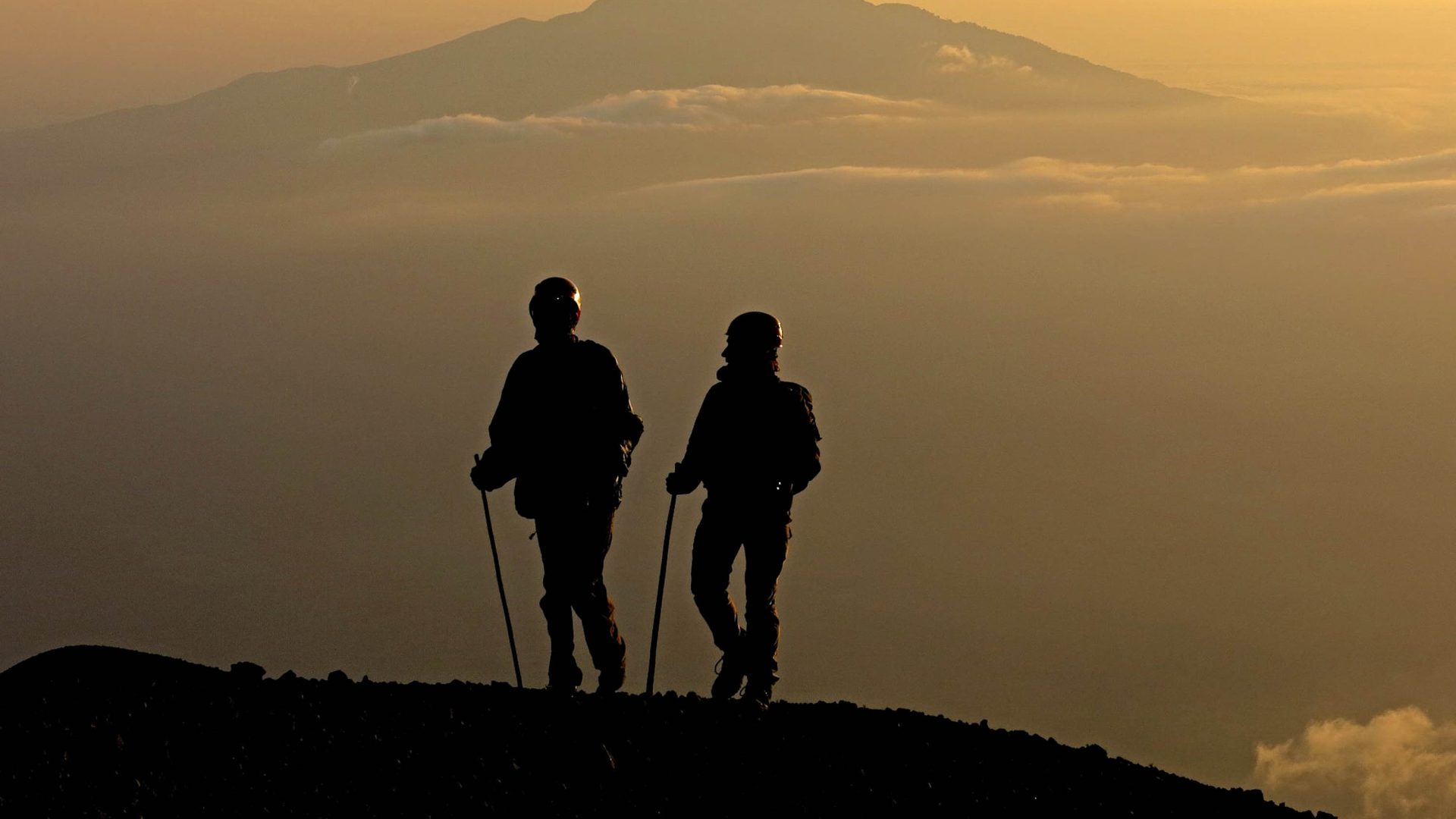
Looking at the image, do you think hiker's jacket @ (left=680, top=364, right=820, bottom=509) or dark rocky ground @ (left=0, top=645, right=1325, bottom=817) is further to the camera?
hiker's jacket @ (left=680, top=364, right=820, bottom=509)

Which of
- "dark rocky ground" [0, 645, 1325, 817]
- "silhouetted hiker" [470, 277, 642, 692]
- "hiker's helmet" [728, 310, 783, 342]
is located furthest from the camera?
"silhouetted hiker" [470, 277, 642, 692]

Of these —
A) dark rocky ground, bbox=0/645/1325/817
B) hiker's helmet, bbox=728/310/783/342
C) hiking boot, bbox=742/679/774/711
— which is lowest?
dark rocky ground, bbox=0/645/1325/817

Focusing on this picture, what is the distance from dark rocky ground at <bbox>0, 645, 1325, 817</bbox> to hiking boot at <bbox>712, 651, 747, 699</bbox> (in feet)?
0.99

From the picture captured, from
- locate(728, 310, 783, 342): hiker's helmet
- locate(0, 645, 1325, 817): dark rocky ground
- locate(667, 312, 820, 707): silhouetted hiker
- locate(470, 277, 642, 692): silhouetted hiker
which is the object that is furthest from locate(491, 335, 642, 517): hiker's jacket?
locate(0, 645, 1325, 817): dark rocky ground

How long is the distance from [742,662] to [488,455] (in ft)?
8.53

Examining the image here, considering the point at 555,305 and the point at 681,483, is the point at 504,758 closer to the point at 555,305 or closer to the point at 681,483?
the point at 681,483

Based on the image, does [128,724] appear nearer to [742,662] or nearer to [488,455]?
[488,455]

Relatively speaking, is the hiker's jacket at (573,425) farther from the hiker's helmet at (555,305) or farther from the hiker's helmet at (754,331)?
the hiker's helmet at (754,331)

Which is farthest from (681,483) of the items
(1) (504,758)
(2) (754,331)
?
(1) (504,758)

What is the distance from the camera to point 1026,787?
13.6 m

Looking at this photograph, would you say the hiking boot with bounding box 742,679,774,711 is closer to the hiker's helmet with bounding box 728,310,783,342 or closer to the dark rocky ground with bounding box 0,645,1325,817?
the dark rocky ground with bounding box 0,645,1325,817

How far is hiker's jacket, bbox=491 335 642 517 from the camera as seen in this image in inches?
598

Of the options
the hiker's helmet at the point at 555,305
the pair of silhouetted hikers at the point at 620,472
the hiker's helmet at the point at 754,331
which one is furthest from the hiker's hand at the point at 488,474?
the hiker's helmet at the point at 754,331

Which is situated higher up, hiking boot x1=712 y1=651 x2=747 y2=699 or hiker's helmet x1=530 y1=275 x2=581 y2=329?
hiker's helmet x1=530 y1=275 x2=581 y2=329
